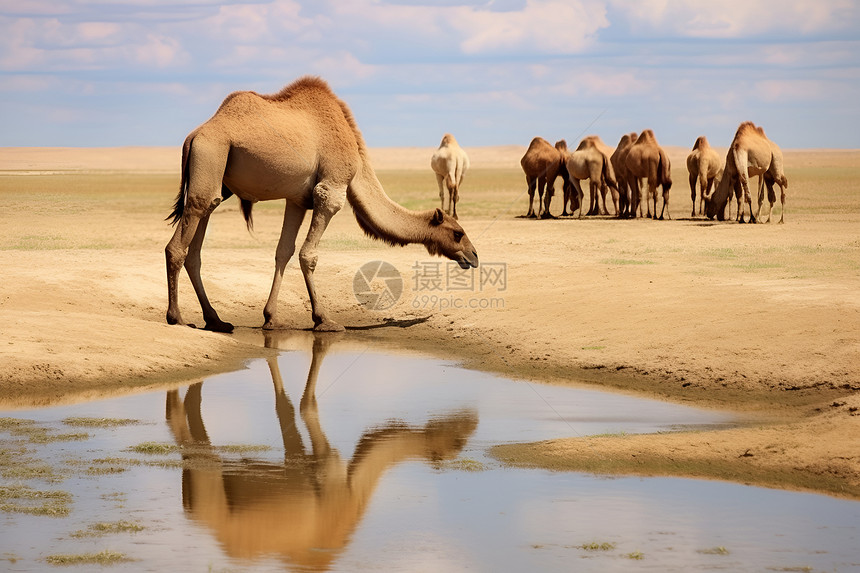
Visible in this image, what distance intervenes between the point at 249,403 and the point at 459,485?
328cm

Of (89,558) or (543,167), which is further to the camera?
(543,167)

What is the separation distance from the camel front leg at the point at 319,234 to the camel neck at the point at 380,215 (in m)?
0.32

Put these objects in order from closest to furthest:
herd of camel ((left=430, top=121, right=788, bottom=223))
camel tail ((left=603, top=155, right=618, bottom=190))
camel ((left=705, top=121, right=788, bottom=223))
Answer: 1. camel ((left=705, top=121, right=788, bottom=223))
2. herd of camel ((left=430, top=121, right=788, bottom=223))
3. camel tail ((left=603, top=155, right=618, bottom=190))

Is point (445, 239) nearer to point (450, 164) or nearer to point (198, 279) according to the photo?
point (198, 279)

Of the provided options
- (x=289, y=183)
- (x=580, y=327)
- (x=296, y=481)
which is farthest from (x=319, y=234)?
(x=296, y=481)

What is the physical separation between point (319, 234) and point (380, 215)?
0.86 metres

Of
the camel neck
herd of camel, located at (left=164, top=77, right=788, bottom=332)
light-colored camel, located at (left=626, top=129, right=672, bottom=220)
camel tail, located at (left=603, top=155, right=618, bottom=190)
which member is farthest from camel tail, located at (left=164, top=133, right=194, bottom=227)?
camel tail, located at (left=603, top=155, right=618, bottom=190)

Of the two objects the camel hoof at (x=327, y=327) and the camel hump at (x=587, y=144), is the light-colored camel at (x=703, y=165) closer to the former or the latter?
the camel hump at (x=587, y=144)

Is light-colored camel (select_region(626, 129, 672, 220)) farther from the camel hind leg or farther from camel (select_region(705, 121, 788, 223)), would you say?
the camel hind leg

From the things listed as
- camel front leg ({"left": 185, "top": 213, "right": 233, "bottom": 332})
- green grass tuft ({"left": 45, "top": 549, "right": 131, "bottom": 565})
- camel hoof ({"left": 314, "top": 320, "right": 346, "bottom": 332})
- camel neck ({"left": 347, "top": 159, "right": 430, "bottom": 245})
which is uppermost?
camel neck ({"left": 347, "top": 159, "right": 430, "bottom": 245})

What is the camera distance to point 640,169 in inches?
1161

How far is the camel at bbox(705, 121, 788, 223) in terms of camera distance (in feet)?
86.6

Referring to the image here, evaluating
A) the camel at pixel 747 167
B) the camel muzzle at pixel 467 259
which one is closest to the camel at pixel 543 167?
the camel at pixel 747 167

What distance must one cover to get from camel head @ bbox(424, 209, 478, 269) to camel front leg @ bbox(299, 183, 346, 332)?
1247 mm
